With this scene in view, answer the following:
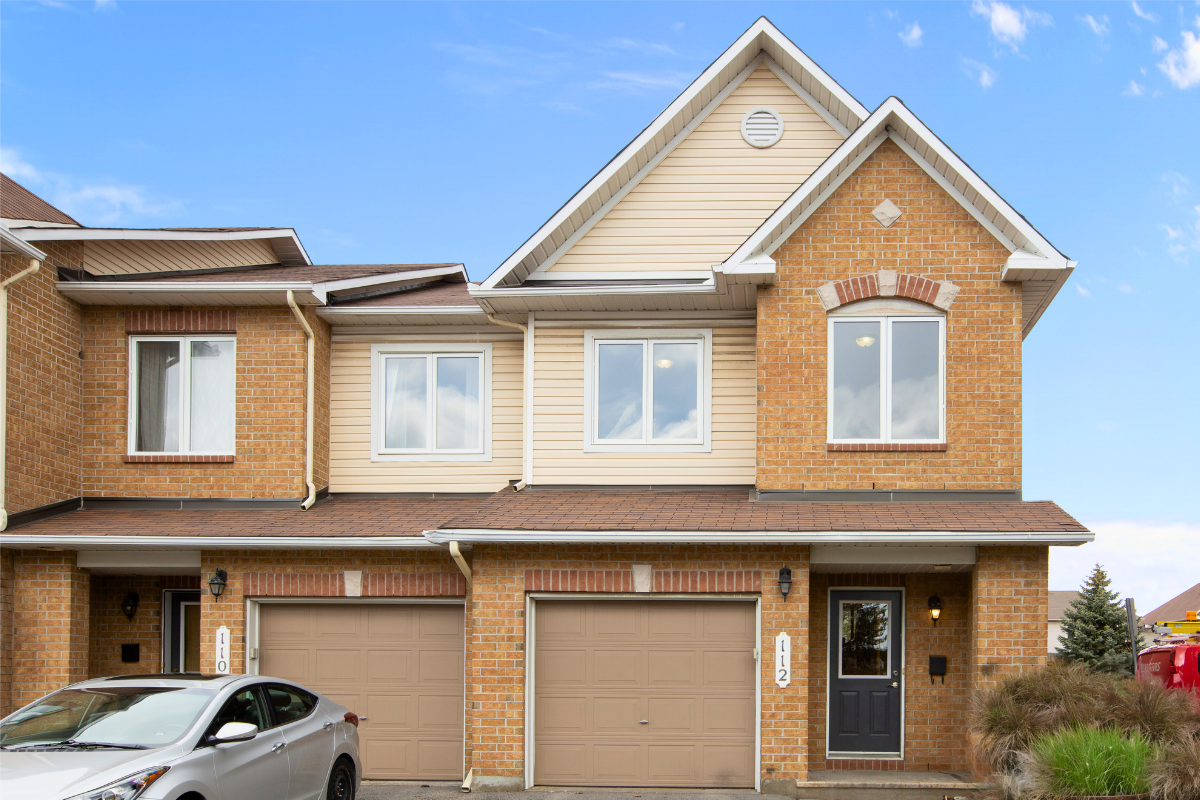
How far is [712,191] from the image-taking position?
14.3 metres

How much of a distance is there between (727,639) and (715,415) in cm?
286

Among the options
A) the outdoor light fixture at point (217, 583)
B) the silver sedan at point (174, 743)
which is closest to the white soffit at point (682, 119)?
the outdoor light fixture at point (217, 583)

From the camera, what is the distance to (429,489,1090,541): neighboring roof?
11297mm

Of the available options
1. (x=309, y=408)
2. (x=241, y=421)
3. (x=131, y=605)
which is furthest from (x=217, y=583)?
(x=309, y=408)

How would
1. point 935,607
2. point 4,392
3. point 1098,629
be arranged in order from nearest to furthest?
point 4,392, point 935,607, point 1098,629

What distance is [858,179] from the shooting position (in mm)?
12867

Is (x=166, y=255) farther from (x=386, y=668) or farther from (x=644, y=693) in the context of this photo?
(x=644, y=693)

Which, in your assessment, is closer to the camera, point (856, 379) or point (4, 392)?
point (4, 392)

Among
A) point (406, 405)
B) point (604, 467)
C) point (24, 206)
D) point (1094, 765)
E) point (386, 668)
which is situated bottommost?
point (1094, 765)

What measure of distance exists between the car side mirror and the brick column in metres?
5.99

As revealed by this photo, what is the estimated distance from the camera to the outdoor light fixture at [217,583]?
1285 cm

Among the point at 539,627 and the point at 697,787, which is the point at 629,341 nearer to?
the point at 539,627

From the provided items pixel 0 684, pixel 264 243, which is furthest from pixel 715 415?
pixel 0 684

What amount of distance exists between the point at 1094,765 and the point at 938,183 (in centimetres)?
661
